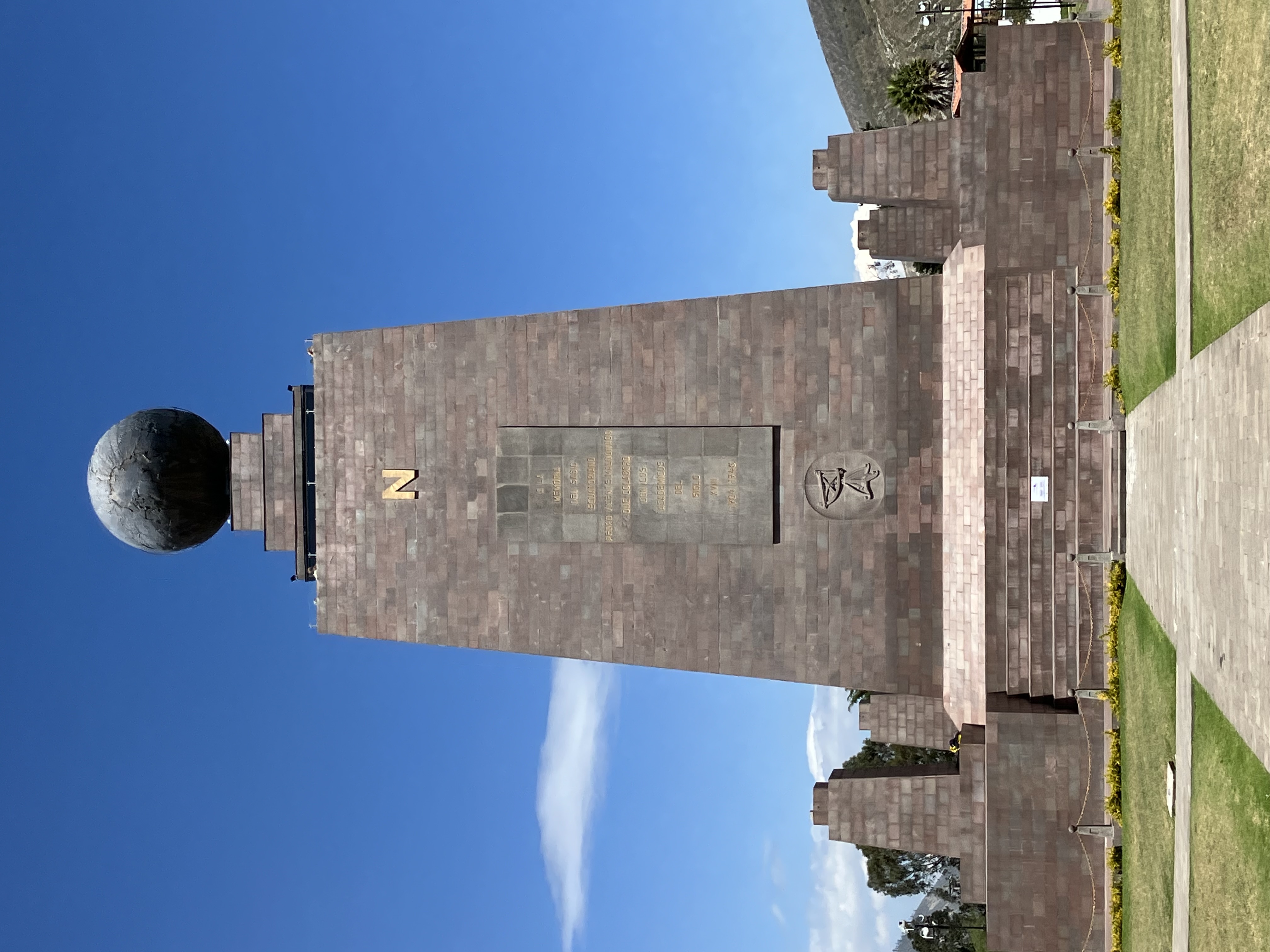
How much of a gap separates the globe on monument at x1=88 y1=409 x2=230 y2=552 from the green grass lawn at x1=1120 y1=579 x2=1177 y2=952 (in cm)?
1454

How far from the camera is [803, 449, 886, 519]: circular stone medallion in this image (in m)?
15.0

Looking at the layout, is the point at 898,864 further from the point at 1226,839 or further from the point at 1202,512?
the point at 1202,512

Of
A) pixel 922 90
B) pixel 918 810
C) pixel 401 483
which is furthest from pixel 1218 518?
pixel 922 90

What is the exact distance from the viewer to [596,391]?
1580 cm

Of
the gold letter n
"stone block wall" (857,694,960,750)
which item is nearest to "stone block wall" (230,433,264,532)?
the gold letter n

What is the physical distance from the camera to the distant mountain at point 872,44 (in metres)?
29.1

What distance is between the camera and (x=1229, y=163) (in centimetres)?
991

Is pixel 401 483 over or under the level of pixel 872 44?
under

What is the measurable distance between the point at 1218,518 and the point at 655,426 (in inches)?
312

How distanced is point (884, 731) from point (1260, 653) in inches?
410

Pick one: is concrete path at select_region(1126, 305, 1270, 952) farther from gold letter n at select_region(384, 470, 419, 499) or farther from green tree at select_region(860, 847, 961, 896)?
green tree at select_region(860, 847, 961, 896)

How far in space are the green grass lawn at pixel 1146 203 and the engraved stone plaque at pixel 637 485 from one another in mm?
5036

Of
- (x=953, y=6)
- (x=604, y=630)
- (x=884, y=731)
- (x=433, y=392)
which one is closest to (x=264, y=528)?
(x=433, y=392)

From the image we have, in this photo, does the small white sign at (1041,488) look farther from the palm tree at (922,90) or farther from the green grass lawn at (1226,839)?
the palm tree at (922,90)
